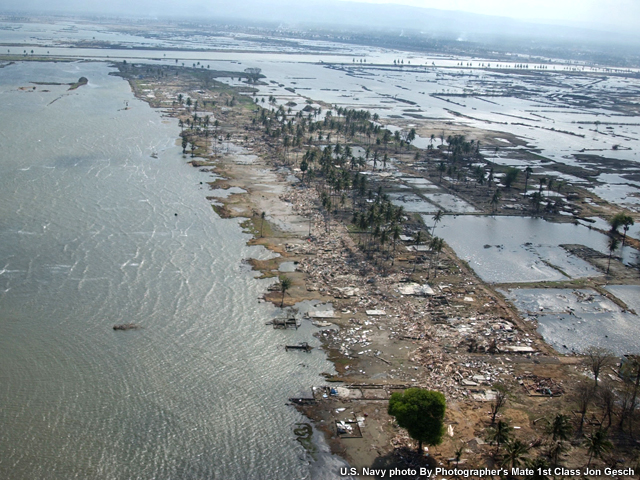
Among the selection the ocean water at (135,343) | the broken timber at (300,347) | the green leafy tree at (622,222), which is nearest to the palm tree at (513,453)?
the ocean water at (135,343)

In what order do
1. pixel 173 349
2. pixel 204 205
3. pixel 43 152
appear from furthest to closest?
pixel 43 152, pixel 204 205, pixel 173 349

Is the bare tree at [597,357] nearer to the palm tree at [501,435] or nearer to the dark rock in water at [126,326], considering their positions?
the palm tree at [501,435]

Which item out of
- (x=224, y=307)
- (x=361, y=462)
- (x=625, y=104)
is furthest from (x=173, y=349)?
(x=625, y=104)

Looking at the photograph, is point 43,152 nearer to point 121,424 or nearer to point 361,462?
point 121,424

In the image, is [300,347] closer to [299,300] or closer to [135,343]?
[299,300]

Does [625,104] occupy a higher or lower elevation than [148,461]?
higher

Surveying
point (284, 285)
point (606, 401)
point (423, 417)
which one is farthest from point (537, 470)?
point (284, 285)
